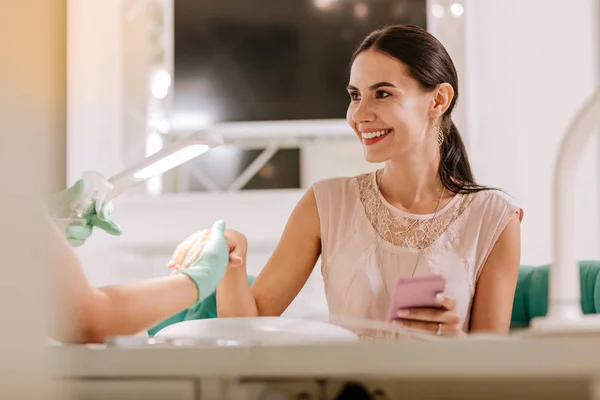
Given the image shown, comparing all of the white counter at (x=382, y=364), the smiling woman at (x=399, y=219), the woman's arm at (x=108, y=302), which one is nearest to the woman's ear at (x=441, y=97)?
the smiling woman at (x=399, y=219)

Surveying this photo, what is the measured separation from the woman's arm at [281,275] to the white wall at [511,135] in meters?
0.79

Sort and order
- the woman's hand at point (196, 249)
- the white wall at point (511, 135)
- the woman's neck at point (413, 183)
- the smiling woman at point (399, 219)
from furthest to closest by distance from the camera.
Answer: the white wall at point (511, 135), the woman's neck at point (413, 183), the smiling woman at point (399, 219), the woman's hand at point (196, 249)

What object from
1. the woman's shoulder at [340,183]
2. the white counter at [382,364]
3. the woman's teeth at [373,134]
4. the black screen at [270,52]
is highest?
the black screen at [270,52]

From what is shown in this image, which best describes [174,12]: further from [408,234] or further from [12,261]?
[12,261]

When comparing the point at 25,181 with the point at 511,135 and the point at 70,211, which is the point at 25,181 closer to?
the point at 70,211

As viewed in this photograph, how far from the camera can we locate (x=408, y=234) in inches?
64.2

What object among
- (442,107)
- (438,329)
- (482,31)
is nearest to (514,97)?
(482,31)

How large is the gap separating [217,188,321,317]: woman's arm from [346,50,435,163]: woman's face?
214 mm

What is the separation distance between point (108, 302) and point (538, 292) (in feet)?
3.44

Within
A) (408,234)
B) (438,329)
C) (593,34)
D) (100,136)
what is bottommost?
(438,329)

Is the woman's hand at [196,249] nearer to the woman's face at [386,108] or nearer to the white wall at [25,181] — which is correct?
the woman's face at [386,108]

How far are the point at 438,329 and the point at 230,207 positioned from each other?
147 cm

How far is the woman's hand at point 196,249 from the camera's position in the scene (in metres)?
1.19

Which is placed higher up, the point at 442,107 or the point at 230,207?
the point at 442,107
